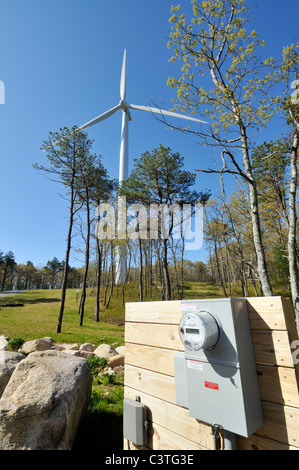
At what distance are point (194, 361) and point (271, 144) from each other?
1511cm

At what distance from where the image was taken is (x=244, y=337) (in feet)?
5.11

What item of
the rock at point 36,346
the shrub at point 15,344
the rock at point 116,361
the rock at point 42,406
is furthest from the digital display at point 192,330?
the shrub at point 15,344

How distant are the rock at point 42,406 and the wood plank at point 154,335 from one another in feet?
4.04

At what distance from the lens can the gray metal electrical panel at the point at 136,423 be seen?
6.72 ft

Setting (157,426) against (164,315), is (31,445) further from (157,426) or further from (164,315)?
(164,315)

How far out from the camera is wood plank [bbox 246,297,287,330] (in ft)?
4.93

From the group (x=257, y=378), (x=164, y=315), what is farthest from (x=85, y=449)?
(x=257, y=378)

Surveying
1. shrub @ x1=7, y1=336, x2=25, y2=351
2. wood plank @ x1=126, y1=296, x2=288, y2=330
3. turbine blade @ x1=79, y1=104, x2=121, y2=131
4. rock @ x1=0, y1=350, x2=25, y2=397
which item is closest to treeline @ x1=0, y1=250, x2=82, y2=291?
turbine blade @ x1=79, y1=104, x2=121, y2=131

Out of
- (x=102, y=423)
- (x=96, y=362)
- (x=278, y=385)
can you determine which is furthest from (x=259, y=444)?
(x=96, y=362)

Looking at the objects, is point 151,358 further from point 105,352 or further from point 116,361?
point 105,352

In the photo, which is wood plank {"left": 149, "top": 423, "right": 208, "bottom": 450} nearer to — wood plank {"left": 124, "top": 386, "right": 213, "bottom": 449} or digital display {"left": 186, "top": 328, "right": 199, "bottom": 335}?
wood plank {"left": 124, "top": 386, "right": 213, "bottom": 449}

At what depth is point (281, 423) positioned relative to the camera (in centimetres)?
143

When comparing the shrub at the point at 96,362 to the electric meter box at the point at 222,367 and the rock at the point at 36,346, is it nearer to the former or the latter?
the rock at the point at 36,346

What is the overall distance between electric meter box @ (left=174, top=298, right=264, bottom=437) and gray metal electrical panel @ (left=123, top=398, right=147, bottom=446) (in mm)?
667
